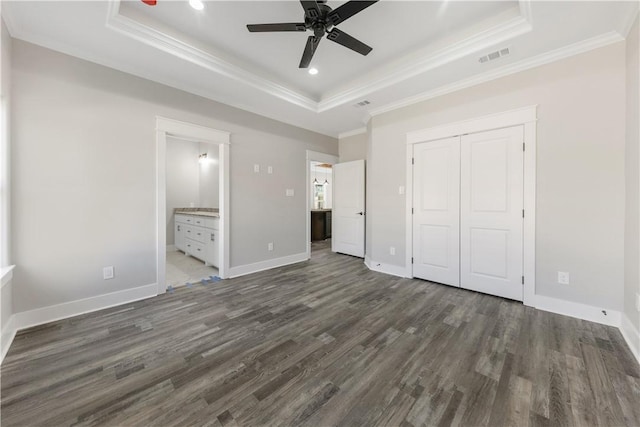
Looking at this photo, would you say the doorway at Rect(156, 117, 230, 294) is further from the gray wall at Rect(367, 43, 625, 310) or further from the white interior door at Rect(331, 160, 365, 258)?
the gray wall at Rect(367, 43, 625, 310)

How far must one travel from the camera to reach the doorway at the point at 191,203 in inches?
119

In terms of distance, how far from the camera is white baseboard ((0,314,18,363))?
6.02ft

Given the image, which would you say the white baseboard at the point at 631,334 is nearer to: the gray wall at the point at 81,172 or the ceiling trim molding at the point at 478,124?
the ceiling trim molding at the point at 478,124

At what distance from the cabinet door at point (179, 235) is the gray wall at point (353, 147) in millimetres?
3898

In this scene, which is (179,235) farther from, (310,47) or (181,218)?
(310,47)

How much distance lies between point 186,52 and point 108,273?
2.56 metres

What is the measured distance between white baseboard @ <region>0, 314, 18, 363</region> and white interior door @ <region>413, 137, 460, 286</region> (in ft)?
14.0

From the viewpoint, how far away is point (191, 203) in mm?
6180

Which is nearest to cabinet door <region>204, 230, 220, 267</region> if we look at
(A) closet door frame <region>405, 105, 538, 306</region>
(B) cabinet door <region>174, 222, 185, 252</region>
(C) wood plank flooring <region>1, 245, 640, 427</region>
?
(C) wood plank flooring <region>1, 245, 640, 427</region>

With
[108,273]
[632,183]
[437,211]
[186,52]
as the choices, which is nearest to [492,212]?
[437,211]

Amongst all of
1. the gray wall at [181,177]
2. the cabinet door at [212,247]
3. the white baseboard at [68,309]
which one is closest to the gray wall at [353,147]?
the cabinet door at [212,247]

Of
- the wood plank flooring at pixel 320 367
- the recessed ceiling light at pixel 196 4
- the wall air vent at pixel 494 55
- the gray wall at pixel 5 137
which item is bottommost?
the wood plank flooring at pixel 320 367

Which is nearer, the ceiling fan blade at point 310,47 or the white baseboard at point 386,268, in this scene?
the ceiling fan blade at point 310,47

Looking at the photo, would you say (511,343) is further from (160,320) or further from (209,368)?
(160,320)
